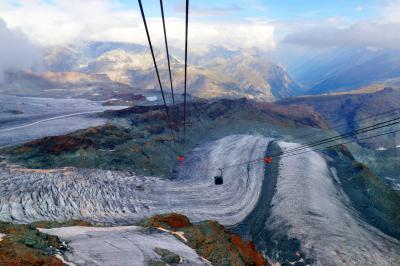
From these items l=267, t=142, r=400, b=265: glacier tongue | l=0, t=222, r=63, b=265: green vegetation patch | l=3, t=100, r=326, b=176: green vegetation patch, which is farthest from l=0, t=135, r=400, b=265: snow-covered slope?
l=0, t=222, r=63, b=265: green vegetation patch

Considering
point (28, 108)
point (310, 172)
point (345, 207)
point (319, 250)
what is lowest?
point (319, 250)

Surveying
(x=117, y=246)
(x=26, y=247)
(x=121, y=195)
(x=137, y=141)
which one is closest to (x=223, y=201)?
(x=121, y=195)

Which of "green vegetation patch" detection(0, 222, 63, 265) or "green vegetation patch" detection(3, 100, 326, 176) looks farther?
"green vegetation patch" detection(3, 100, 326, 176)

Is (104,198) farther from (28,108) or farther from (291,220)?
(28,108)

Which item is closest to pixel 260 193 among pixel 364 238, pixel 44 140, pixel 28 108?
pixel 364 238

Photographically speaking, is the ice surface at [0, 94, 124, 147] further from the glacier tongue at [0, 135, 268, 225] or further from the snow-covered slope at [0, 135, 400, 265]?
the snow-covered slope at [0, 135, 400, 265]

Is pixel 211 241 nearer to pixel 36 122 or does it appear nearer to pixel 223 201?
pixel 223 201
